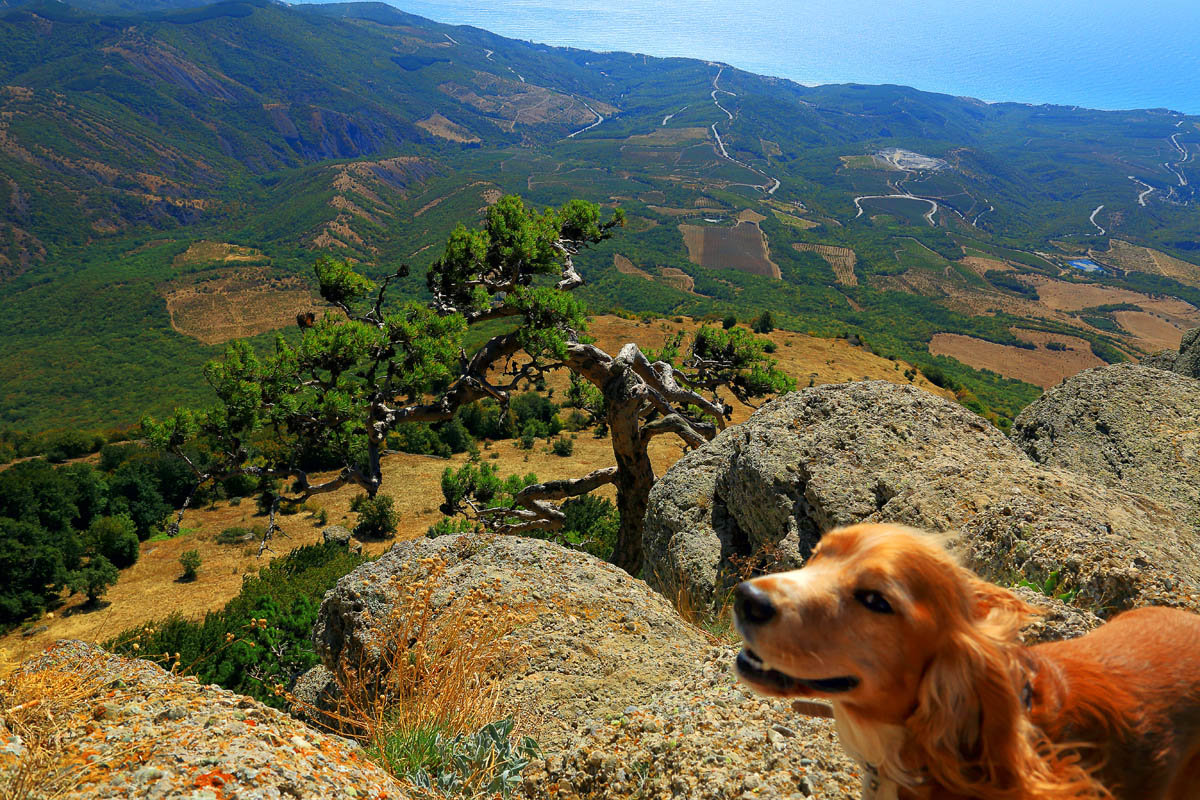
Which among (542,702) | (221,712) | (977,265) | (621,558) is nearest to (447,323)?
(621,558)

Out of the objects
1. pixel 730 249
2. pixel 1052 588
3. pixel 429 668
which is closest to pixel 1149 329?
pixel 730 249

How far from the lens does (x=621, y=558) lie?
36.0 feet

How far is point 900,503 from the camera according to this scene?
18.7 feet

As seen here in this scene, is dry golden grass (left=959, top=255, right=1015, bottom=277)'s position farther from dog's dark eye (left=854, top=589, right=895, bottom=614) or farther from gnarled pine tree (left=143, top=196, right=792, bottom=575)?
dog's dark eye (left=854, top=589, right=895, bottom=614)

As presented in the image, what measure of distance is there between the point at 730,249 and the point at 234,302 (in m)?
129

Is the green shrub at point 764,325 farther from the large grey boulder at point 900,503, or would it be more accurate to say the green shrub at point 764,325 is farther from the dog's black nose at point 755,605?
the dog's black nose at point 755,605

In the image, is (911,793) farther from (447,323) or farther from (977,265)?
(977,265)

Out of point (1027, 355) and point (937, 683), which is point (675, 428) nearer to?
point (937, 683)

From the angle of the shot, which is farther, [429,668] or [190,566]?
[190,566]

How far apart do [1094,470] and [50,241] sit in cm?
25058

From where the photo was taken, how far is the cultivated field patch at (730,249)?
527 ft

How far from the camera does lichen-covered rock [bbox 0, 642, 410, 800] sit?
2.37 metres

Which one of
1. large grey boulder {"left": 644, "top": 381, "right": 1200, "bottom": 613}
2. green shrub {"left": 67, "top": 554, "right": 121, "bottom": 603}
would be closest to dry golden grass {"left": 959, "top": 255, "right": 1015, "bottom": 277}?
large grey boulder {"left": 644, "top": 381, "right": 1200, "bottom": 613}

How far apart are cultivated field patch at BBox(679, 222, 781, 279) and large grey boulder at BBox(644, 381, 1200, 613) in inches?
6111
